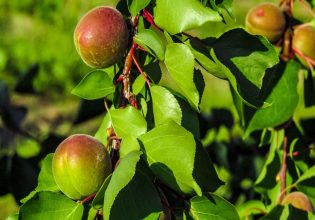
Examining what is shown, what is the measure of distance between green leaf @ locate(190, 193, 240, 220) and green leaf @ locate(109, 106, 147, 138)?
0.11m

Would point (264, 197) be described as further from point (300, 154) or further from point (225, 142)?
point (225, 142)

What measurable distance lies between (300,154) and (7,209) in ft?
8.27

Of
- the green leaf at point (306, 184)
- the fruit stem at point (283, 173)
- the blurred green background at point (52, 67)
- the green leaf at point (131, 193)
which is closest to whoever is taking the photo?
the green leaf at point (131, 193)

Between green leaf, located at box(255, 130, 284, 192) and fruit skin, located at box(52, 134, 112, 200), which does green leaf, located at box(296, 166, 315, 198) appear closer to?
green leaf, located at box(255, 130, 284, 192)

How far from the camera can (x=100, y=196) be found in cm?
79

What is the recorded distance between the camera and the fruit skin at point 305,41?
3.92 feet

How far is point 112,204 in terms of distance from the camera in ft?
2.40

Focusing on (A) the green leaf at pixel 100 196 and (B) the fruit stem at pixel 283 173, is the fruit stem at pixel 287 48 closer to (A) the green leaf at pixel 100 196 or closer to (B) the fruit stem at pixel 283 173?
(B) the fruit stem at pixel 283 173

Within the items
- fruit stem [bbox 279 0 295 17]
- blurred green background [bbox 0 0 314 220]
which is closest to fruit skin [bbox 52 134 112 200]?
fruit stem [bbox 279 0 295 17]

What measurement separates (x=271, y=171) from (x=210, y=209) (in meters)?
0.46

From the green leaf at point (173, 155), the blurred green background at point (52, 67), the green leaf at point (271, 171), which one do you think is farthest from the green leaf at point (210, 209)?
the blurred green background at point (52, 67)

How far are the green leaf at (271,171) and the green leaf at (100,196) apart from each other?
534mm

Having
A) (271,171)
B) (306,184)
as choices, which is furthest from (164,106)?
(271,171)

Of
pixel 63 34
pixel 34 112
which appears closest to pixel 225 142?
pixel 34 112
